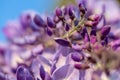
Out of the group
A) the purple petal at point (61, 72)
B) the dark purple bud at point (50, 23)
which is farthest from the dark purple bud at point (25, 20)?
the purple petal at point (61, 72)

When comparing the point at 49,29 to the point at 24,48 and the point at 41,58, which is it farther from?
the point at 24,48

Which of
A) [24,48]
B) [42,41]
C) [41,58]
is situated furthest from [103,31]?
[24,48]

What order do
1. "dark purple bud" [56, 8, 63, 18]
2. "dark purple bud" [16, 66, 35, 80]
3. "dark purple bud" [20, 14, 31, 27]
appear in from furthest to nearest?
1. "dark purple bud" [20, 14, 31, 27]
2. "dark purple bud" [56, 8, 63, 18]
3. "dark purple bud" [16, 66, 35, 80]

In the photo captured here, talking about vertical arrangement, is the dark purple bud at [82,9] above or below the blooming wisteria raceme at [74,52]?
above

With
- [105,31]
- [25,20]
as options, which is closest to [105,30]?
[105,31]

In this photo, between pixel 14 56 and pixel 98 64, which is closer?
pixel 98 64

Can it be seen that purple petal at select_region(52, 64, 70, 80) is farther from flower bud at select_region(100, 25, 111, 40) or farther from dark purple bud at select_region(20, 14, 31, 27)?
dark purple bud at select_region(20, 14, 31, 27)

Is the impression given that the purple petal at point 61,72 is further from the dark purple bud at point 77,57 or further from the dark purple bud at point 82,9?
the dark purple bud at point 82,9

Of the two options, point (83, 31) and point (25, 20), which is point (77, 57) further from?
point (25, 20)

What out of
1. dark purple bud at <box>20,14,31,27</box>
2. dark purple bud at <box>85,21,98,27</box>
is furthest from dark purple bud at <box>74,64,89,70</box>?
dark purple bud at <box>20,14,31,27</box>

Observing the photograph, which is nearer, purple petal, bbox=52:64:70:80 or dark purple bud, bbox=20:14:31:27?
purple petal, bbox=52:64:70:80

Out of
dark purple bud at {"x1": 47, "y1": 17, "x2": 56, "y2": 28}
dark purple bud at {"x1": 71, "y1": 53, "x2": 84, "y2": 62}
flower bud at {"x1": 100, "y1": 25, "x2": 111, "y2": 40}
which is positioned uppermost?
dark purple bud at {"x1": 47, "y1": 17, "x2": 56, "y2": 28}
